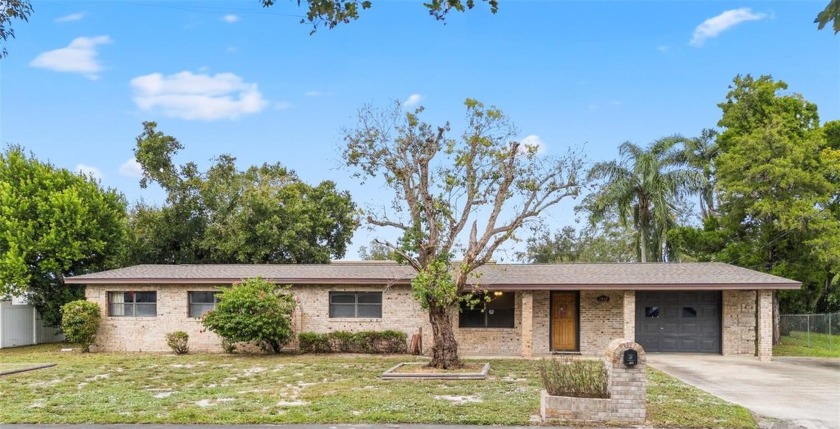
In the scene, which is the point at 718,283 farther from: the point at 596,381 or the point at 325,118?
the point at 325,118

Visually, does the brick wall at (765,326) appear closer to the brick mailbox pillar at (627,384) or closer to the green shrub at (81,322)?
the brick mailbox pillar at (627,384)

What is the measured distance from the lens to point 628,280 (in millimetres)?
20125

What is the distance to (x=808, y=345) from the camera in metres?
23.0

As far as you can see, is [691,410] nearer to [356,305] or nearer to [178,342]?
[356,305]

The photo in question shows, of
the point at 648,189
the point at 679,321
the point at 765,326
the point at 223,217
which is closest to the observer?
the point at 765,326

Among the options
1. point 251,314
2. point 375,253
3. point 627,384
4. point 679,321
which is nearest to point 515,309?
point 679,321

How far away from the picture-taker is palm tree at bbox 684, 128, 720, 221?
29203 millimetres

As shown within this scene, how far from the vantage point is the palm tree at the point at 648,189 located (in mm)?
29156

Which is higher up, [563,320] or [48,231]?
[48,231]

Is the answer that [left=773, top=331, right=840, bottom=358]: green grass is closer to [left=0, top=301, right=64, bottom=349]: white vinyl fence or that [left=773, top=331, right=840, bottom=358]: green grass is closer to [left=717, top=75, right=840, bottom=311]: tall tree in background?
[left=717, top=75, right=840, bottom=311]: tall tree in background

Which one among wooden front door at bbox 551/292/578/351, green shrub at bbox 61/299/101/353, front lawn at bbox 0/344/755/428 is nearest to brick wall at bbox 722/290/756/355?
wooden front door at bbox 551/292/578/351

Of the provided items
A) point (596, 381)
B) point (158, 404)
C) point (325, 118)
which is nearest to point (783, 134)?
point (325, 118)

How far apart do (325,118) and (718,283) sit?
39.2 ft

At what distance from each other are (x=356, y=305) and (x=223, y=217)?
13376 millimetres
